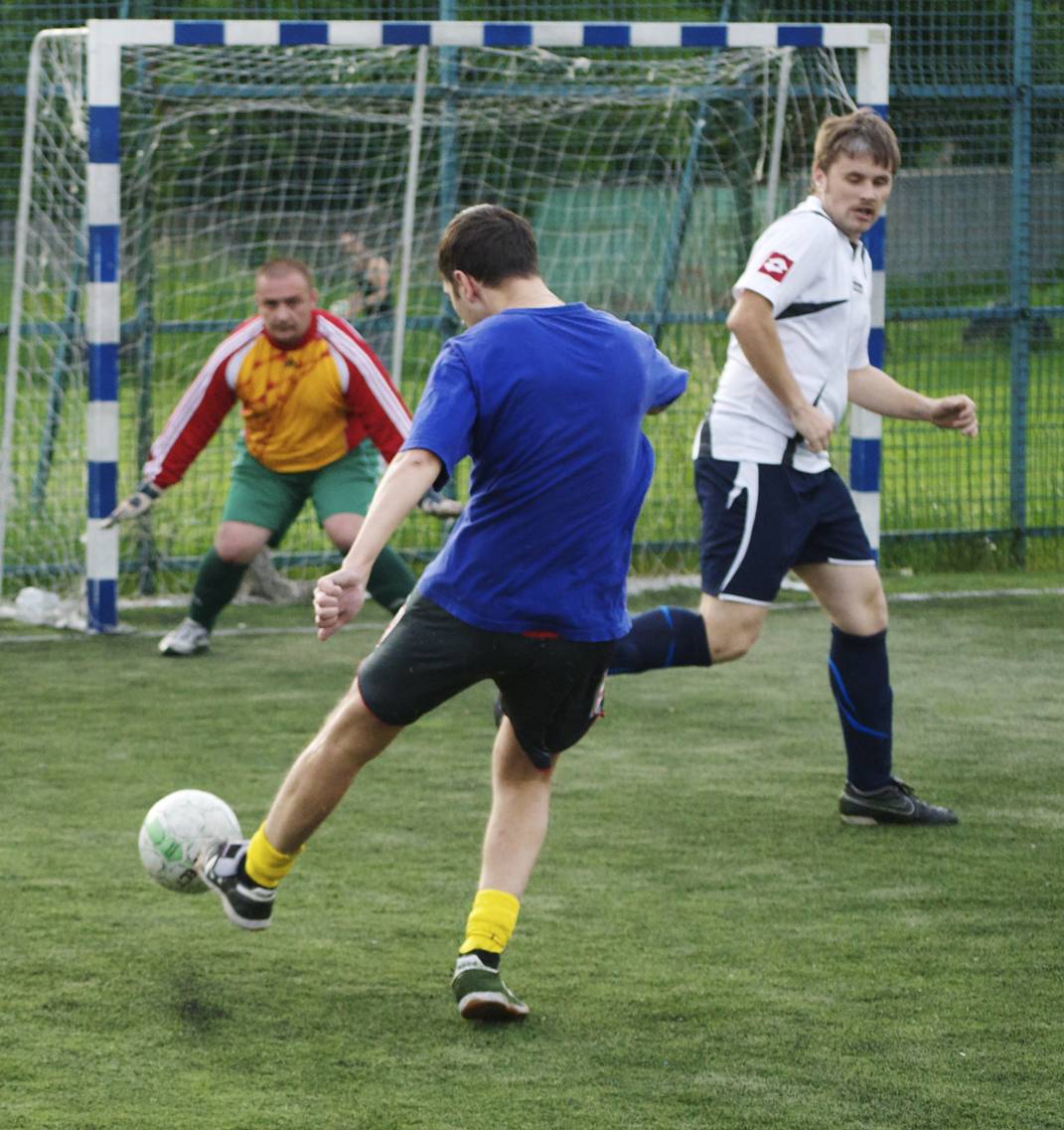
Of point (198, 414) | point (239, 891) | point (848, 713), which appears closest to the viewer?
point (239, 891)

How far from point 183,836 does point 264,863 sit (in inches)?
10.8

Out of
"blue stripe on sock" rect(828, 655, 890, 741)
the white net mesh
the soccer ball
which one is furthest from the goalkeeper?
the soccer ball

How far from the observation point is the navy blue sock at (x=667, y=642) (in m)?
5.77

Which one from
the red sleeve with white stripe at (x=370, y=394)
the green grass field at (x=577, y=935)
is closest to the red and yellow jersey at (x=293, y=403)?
the red sleeve with white stripe at (x=370, y=394)

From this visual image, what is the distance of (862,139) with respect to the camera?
542 centimetres

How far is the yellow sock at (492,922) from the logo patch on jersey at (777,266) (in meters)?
2.06

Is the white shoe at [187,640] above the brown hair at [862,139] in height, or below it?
below

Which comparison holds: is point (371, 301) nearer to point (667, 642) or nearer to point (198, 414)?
point (198, 414)

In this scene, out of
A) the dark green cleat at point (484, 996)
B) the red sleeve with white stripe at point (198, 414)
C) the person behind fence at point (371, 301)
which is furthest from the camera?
the person behind fence at point (371, 301)

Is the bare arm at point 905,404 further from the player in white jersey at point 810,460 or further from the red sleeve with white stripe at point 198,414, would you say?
the red sleeve with white stripe at point 198,414

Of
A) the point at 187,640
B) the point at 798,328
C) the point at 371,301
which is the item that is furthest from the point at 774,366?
the point at 371,301

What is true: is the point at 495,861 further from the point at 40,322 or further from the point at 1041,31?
the point at 1041,31

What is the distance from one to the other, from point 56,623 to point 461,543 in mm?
5624

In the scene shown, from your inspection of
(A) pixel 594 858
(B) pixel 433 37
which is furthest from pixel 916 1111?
(B) pixel 433 37
